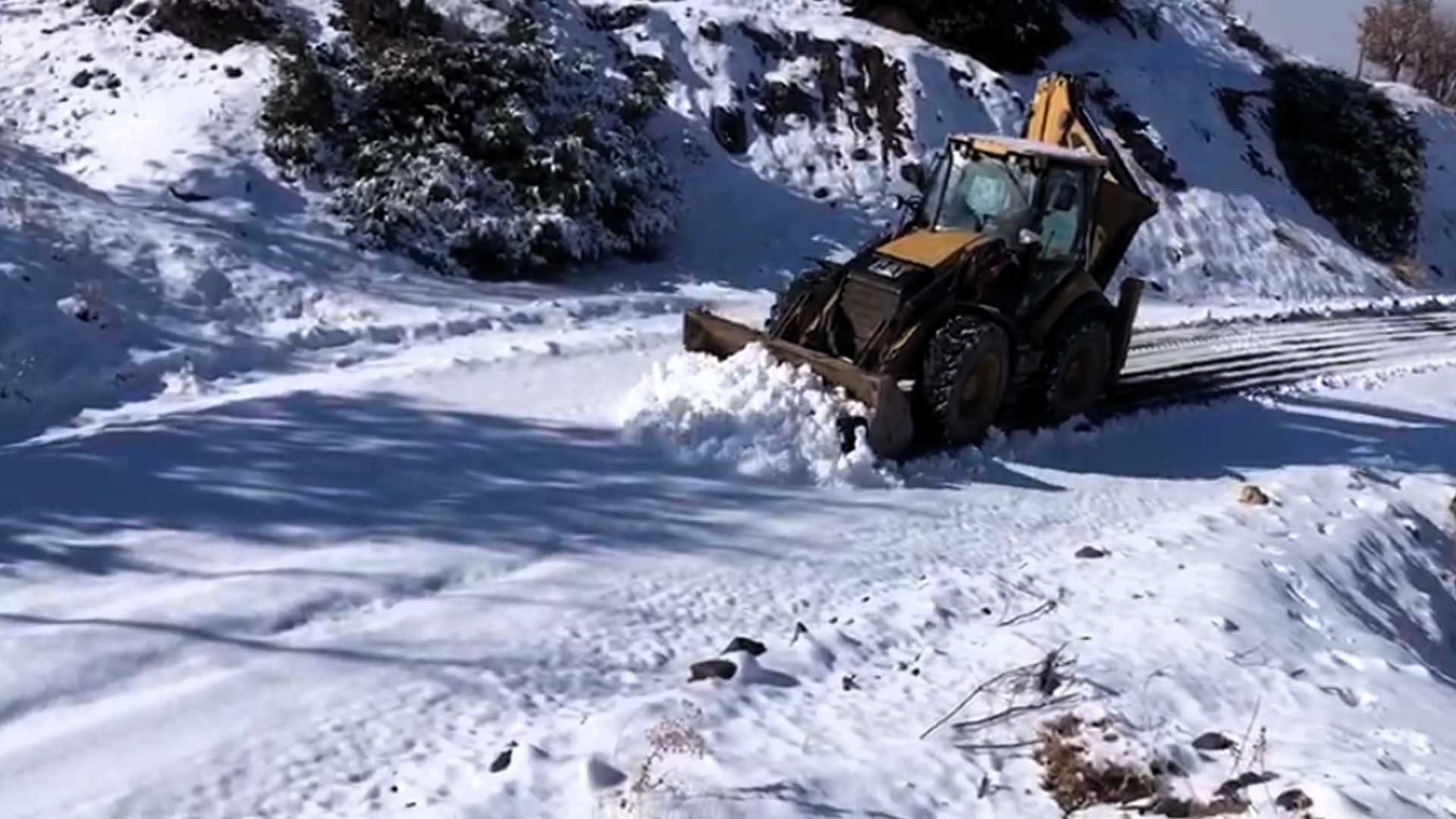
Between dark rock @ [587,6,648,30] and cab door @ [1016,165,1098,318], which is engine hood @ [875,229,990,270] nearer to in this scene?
cab door @ [1016,165,1098,318]

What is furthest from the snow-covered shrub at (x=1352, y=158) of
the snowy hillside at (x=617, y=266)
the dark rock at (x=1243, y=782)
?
the dark rock at (x=1243, y=782)

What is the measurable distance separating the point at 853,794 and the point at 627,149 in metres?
12.2

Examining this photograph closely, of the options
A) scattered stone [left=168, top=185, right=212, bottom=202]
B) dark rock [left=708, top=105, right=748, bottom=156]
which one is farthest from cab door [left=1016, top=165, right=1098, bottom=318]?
dark rock [left=708, top=105, right=748, bottom=156]

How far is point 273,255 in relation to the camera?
549 inches

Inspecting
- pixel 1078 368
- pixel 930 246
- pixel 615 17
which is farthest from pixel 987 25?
pixel 930 246

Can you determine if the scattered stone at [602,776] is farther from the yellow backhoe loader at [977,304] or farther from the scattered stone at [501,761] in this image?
the yellow backhoe loader at [977,304]

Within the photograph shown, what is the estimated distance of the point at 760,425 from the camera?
33.1ft

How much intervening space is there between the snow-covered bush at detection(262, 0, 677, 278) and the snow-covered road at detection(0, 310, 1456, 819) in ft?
12.9

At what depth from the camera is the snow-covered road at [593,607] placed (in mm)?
5965

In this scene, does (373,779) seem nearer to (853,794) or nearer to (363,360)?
(853,794)

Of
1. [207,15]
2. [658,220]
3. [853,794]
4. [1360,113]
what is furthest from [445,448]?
[1360,113]

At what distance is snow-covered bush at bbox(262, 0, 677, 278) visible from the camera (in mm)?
15383

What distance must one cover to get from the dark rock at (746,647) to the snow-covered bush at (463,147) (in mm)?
8668

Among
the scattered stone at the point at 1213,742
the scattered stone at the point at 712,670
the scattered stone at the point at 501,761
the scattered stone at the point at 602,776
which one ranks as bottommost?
the scattered stone at the point at 501,761
